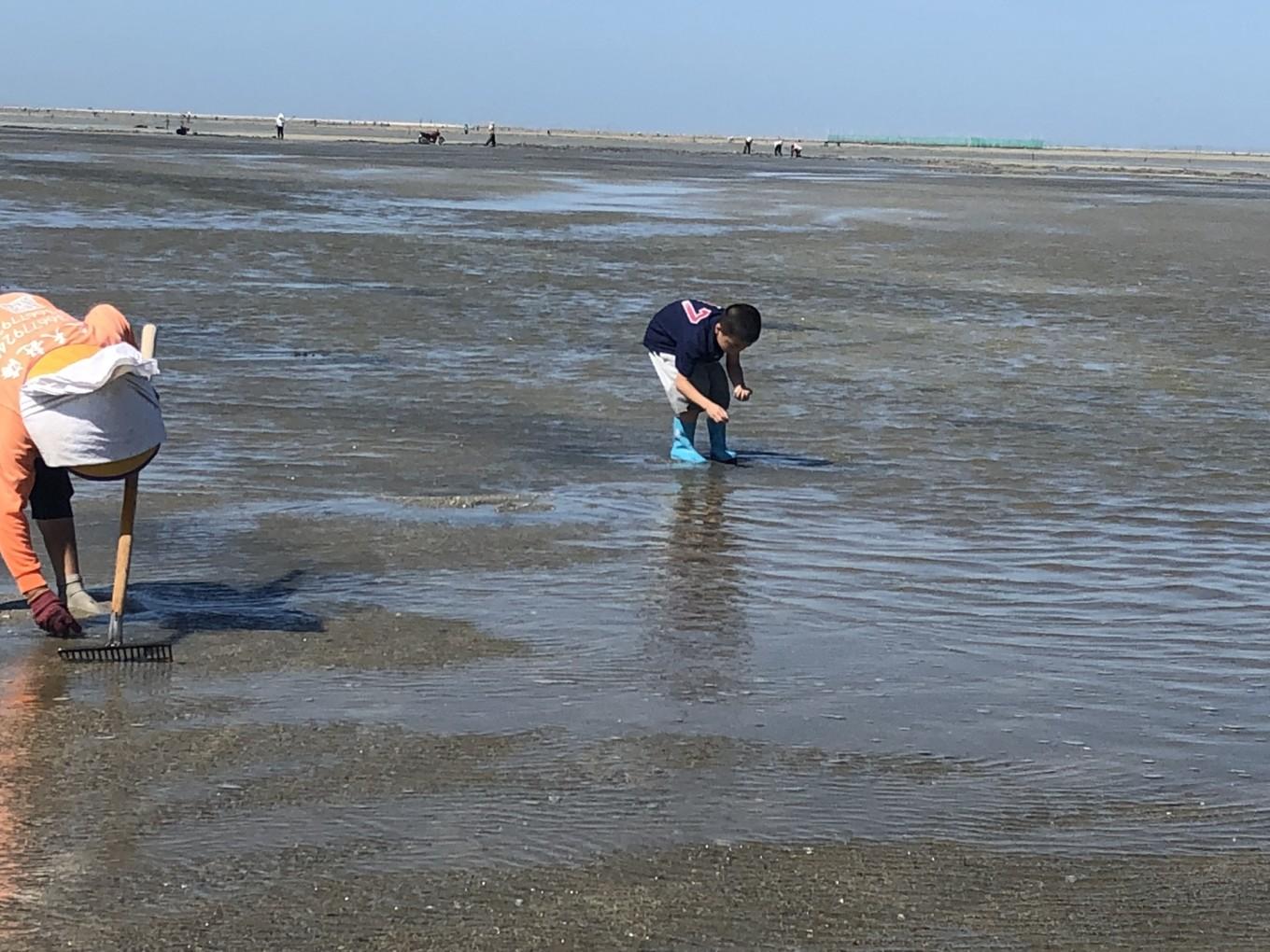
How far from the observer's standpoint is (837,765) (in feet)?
16.3

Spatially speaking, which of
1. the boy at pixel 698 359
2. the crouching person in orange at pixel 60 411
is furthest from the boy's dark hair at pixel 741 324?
the crouching person in orange at pixel 60 411

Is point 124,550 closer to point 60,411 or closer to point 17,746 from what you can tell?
point 60,411

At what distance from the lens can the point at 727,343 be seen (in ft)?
31.1

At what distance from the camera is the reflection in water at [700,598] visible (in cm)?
587

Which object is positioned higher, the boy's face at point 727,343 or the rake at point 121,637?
the boy's face at point 727,343

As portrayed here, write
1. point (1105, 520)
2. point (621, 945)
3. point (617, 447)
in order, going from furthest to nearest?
1. point (617, 447)
2. point (1105, 520)
3. point (621, 945)

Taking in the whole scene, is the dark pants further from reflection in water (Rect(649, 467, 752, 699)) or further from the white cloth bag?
reflection in water (Rect(649, 467, 752, 699))

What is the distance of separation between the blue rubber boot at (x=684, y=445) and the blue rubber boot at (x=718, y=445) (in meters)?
0.07

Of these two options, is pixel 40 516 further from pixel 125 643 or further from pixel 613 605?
pixel 613 605

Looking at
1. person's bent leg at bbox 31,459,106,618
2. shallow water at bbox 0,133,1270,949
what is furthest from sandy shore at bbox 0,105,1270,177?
person's bent leg at bbox 31,459,106,618

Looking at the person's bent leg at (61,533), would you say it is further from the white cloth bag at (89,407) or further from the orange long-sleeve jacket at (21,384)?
the white cloth bag at (89,407)

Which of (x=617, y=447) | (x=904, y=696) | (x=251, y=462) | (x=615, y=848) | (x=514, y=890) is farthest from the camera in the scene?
(x=617, y=447)

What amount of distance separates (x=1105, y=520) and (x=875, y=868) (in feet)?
15.4

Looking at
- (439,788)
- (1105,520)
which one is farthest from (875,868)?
(1105,520)
